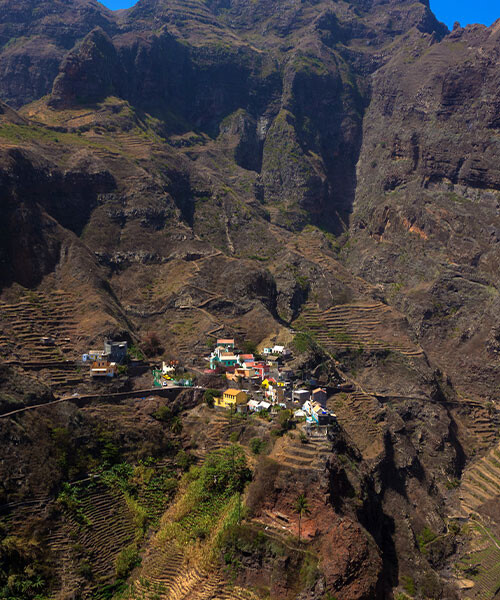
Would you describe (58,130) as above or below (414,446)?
above

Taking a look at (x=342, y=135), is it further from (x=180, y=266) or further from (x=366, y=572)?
(x=366, y=572)

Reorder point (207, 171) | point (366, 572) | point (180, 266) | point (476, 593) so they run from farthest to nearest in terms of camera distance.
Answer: point (207, 171), point (180, 266), point (476, 593), point (366, 572)

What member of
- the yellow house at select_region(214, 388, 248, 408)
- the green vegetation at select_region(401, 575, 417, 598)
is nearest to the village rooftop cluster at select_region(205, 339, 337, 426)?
the yellow house at select_region(214, 388, 248, 408)

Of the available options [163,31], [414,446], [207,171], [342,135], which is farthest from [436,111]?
[414,446]

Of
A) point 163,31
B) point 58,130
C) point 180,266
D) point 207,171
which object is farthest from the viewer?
point 163,31

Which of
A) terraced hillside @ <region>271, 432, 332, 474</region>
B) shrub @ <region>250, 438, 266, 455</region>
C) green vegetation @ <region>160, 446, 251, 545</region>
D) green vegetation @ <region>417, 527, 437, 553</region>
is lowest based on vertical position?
green vegetation @ <region>417, 527, 437, 553</region>

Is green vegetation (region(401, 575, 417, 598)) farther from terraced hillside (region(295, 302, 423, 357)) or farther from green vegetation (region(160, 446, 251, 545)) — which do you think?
terraced hillside (region(295, 302, 423, 357))

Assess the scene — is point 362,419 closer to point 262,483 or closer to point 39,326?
point 262,483
